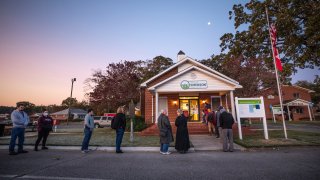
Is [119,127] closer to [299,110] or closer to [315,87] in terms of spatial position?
[299,110]

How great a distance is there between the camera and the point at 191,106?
1820 cm

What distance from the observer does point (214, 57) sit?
3020 cm

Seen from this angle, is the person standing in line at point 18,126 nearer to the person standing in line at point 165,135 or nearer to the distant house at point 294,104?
the person standing in line at point 165,135

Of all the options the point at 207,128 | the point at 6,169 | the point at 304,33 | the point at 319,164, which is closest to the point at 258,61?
the point at 304,33

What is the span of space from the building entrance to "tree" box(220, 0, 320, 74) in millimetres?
5734

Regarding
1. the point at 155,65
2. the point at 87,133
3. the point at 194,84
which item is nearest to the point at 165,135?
the point at 87,133

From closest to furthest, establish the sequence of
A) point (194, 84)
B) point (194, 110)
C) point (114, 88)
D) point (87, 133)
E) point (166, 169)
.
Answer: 1. point (166, 169)
2. point (87, 133)
3. point (194, 84)
4. point (194, 110)
5. point (114, 88)

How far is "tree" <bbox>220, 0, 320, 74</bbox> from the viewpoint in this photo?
449 inches

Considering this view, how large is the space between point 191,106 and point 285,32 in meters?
9.86

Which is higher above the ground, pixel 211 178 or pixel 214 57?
pixel 214 57

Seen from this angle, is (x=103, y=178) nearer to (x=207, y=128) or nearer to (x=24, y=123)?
(x=24, y=123)

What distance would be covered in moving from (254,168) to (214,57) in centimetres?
2711

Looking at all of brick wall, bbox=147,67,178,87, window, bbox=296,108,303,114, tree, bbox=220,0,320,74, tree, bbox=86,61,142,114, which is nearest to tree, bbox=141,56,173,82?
tree, bbox=86,61,142,114

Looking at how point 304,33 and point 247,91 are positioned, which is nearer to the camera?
point 304,33
